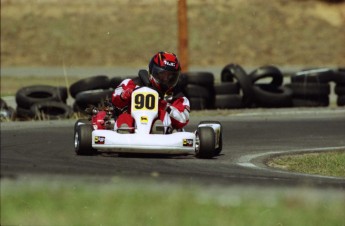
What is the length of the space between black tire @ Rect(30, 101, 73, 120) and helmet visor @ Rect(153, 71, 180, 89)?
19.2 feet

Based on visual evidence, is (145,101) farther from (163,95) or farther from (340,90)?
(340,90)

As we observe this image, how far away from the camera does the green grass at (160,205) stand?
24.7ft

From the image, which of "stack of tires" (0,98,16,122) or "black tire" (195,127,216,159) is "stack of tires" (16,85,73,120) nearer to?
"stack of tires" (0,98,16,122)

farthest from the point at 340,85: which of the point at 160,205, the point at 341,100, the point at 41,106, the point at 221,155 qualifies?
the point at 160,205

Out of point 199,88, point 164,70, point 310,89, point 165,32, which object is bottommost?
point 310,89

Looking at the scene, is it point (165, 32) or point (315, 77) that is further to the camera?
point (165, 32)

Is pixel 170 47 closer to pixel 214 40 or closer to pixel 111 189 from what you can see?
pixel 214 40

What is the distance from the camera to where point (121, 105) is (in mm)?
12344

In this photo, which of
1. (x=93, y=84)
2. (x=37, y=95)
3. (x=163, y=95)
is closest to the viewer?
(x=163, y=95)

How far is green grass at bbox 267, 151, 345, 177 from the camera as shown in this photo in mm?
11117

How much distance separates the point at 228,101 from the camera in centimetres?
1908

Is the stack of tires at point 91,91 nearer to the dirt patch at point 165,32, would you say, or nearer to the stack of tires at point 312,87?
the stack of tires at point 312,87

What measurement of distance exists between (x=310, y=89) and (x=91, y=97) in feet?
13.4

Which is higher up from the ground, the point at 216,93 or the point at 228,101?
the point at 216,93
